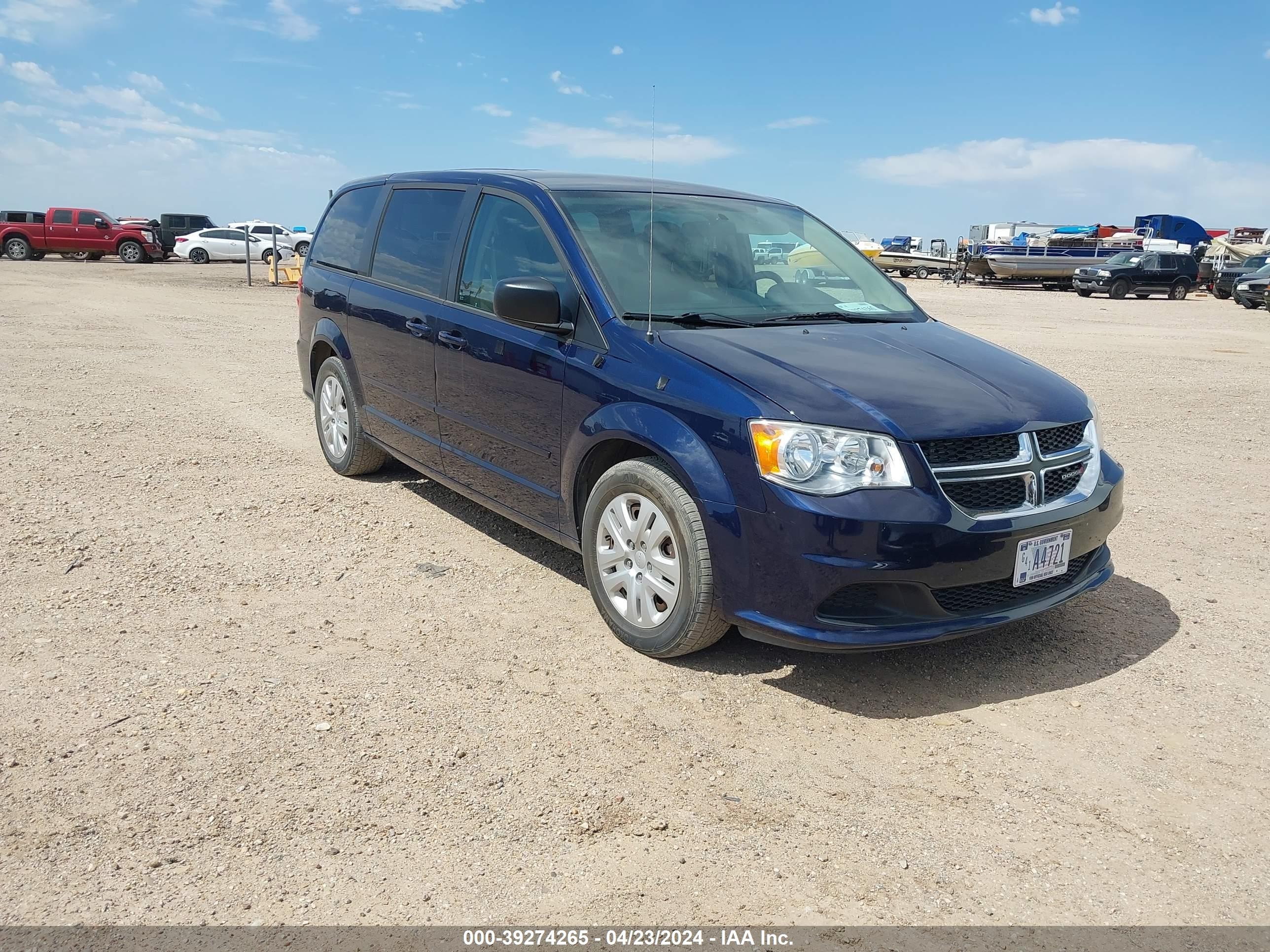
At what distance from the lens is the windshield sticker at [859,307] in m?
4.55

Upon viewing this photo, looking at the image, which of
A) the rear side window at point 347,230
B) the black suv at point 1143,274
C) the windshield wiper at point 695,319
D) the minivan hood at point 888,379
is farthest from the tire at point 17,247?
the minivan hood at point 888,379

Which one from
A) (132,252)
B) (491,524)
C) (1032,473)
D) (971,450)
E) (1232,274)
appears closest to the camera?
(971,450)

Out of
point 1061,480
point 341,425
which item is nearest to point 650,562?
point 1061,480

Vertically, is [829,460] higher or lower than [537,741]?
higher

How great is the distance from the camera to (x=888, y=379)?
12.0ft

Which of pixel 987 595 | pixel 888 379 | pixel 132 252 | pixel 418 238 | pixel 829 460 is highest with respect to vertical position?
pixel 132 252

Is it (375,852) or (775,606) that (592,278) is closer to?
(775,606)

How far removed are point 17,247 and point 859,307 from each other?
3944cm

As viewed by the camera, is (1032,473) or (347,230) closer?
(1032,473)

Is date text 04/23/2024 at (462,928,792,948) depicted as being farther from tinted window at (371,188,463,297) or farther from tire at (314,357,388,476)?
tire at (314,357,388,476)

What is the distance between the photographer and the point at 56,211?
118 feet

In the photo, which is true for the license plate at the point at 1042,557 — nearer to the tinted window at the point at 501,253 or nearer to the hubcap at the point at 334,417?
the tinted window at the point at 501,253

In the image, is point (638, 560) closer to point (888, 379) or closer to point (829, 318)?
point (888, 379)

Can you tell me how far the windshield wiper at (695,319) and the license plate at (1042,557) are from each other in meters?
1.38
